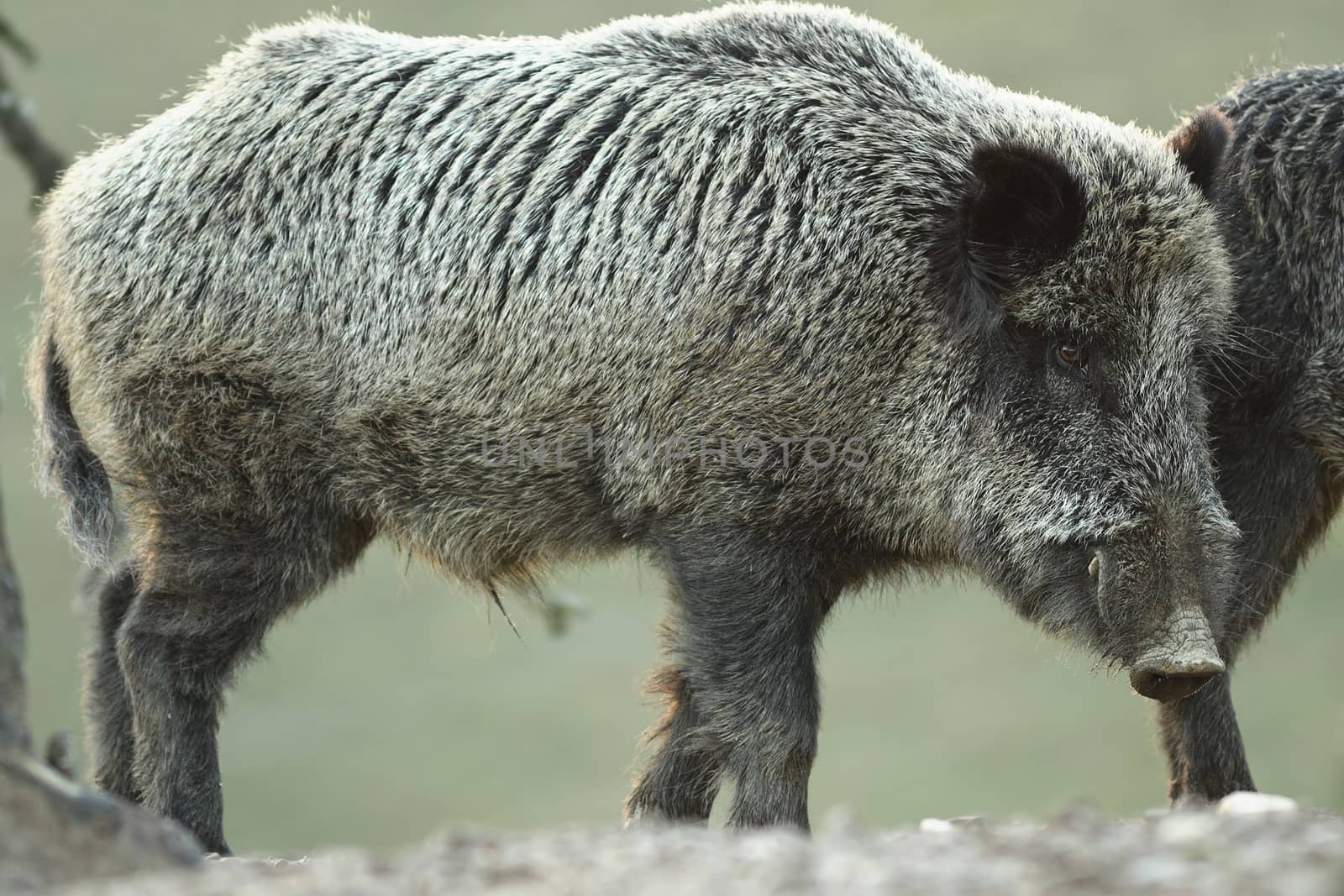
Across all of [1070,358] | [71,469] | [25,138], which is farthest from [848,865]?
[25,138]

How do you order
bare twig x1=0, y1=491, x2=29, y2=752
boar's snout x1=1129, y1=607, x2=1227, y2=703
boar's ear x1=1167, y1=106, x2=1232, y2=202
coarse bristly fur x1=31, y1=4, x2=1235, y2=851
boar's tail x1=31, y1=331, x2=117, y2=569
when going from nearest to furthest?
bare twig x1=0, y1=491, x2=29, y2=752
boar's snout x1=1129, y1=607, x2=1227, y2=703
coarse bristly fur x1=31, y1=4, x2=1235, y2=851
boar's ear x1=1167, y1=106, x2=1232, y2=202
boar's tail x1=31, y1=331, x2=117, y2=569

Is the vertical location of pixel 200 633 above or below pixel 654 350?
below

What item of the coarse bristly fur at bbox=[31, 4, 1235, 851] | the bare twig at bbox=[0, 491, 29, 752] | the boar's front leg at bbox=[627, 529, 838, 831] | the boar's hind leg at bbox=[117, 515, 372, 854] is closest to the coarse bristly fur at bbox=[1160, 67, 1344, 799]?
the coarse bristly fur at bbox=[31, 4, 1235, 851]

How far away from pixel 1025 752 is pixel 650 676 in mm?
21604

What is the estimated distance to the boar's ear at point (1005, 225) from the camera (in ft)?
19.8

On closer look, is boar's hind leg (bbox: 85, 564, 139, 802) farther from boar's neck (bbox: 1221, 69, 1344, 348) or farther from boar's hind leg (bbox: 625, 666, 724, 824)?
boar's neck (bbox: 1221, 69, 1344, 348)

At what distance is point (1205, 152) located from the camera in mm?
6625

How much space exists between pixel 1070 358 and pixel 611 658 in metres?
24.3

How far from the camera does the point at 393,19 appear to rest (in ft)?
107

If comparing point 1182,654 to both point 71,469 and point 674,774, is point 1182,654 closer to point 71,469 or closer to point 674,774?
point 674,774

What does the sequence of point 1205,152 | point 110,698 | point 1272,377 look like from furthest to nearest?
point 110,698 < point 1272,377 < point 1205,152

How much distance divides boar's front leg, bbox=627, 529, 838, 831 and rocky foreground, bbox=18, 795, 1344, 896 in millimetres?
2007

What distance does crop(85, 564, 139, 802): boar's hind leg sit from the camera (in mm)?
7285

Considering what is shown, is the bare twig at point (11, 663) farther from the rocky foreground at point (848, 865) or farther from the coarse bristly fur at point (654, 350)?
the coarse bristly fur at point (654, 350)
